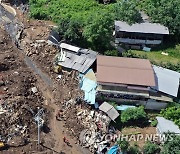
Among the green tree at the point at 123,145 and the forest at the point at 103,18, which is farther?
the forest at the point at 103,18

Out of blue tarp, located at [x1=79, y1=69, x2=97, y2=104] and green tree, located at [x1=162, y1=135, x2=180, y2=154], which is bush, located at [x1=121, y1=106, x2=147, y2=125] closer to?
blue tarp, located at [x1=79, y1=69, x2=97, y2=104]

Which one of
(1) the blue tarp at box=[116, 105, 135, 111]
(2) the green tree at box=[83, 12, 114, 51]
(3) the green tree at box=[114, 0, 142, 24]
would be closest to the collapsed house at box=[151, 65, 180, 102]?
(1) the blue tarp at box=[116, 105, 135, 111]

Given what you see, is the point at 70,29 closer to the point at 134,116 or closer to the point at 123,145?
the point at 134,116

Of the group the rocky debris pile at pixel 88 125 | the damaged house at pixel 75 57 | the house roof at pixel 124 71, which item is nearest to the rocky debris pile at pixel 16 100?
the rocky debris pile at pixel 88 125

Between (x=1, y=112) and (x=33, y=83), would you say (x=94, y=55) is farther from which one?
(x=1, y=112)

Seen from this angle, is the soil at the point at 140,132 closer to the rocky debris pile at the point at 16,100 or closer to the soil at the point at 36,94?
the soil at the point at 36,94

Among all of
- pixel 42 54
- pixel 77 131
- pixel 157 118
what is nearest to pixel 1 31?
pixel 42 54
